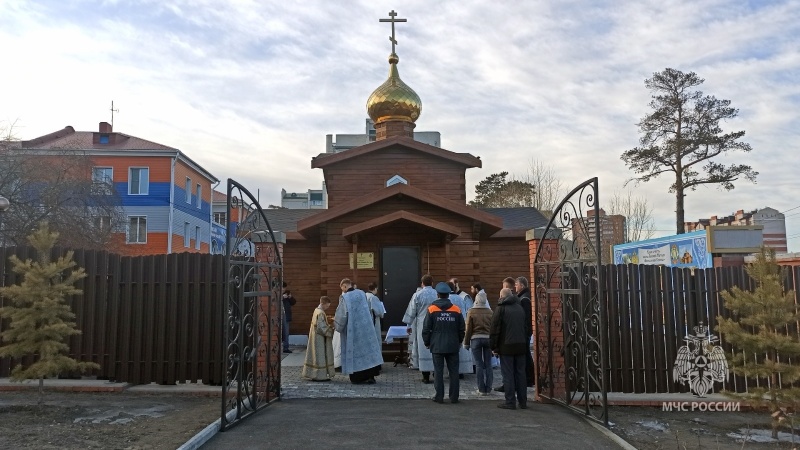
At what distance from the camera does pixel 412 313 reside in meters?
11.0

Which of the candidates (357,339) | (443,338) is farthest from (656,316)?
(357,339)

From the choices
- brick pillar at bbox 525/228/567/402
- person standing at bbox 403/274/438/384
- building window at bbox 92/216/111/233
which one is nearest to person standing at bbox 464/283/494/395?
brick pillar at bbox 525/228/567/402

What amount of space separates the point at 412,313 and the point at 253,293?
3.97 m

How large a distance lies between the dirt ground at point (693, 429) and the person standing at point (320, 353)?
4.82 meters

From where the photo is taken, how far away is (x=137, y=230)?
3781cm

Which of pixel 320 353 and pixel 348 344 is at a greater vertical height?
pixel 348 344

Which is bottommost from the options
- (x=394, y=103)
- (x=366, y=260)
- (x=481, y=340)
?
(x=481, y=340)

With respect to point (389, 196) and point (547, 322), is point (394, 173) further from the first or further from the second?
point (547, 322)

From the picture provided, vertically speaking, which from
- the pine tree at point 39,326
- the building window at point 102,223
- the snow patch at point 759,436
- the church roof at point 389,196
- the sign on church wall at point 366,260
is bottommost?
the snow patch at point 759,436

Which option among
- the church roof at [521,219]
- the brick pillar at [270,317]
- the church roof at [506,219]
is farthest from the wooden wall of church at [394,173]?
the brick pillar at [270,317]

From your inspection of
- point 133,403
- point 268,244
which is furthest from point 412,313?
point 133,403

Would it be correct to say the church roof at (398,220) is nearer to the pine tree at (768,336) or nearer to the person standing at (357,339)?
the person standing at (357,339)

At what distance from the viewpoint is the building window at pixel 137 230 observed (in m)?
37.6

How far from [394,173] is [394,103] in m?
4.14
